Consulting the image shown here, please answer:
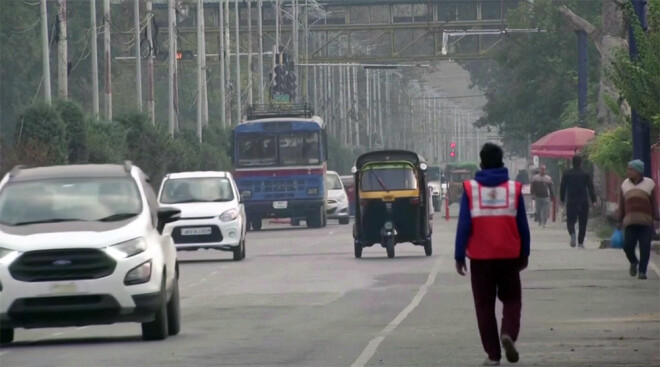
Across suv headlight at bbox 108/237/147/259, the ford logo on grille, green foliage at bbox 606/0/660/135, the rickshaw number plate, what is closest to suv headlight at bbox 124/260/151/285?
suv headlight at bbox 108/237/147/259

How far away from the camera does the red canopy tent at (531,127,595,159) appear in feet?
177

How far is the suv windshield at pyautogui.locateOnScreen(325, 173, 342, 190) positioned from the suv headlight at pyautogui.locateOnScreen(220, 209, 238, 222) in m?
27.7

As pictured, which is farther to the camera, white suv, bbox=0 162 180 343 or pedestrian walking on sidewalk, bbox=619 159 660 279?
pedestrian walking on sidewalk, bbox=619 159 660 279

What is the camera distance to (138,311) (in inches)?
703

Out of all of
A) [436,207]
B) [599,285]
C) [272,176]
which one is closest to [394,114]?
[436,207]

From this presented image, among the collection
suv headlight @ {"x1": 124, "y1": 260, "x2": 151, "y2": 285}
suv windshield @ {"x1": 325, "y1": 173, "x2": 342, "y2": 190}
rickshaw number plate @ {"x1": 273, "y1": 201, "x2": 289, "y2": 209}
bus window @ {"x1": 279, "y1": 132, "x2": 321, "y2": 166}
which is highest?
suv headlight @ {"x1": 124, "y1": 260, "x2": 151, "y2": 285}

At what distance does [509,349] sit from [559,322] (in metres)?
5.18

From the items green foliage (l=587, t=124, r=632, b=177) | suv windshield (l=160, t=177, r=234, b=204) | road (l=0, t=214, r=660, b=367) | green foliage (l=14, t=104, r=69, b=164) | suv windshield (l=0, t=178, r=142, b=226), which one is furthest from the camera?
green foliage (l=14, t=104, r=69, b=164)

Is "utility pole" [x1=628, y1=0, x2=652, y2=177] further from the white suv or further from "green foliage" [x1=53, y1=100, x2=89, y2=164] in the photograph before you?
"green foliage" [x1=53, y1=100, x2=89, y2=164]

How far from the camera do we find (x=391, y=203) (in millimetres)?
35625

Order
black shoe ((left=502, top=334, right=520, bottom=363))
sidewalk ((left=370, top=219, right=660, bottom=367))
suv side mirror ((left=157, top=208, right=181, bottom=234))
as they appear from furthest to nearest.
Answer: suv side mirror ((left=157, top=208, right=181, bottom=234)), sidewalk ((left=370, top=219, right=660, bottom=367)), black shoe ((left=502, top=334, right=520, bottom=363))

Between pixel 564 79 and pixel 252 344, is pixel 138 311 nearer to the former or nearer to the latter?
pixel 252 344

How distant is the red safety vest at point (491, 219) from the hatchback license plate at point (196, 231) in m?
21.8

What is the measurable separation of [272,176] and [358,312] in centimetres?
3646
